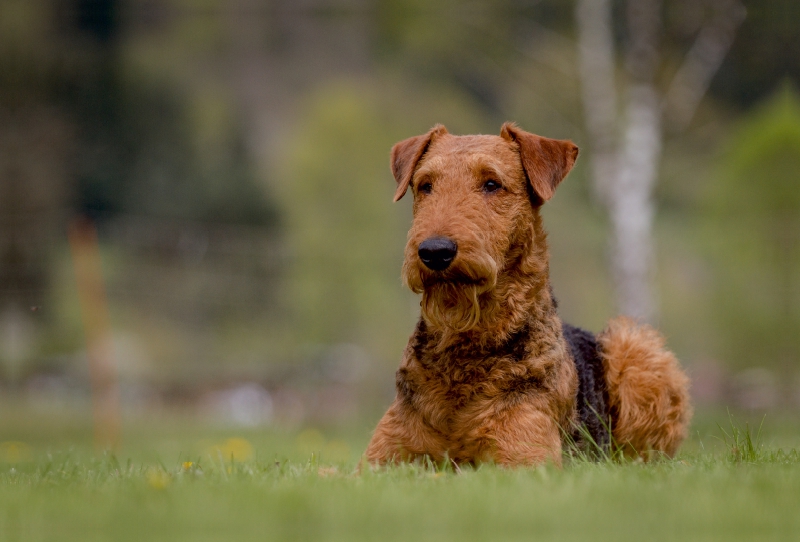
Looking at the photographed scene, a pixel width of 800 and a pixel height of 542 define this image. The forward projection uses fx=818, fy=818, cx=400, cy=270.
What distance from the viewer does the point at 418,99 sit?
60.7 ft

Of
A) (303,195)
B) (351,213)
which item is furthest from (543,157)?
(303,195)

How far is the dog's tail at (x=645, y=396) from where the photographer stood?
450cm

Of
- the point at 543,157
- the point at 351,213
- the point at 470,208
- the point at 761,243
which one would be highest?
the point at 351,213

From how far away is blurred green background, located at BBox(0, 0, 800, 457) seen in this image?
1336 centimetres

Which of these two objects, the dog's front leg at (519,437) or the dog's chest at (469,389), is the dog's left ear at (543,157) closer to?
the dog's chest at (469,389)

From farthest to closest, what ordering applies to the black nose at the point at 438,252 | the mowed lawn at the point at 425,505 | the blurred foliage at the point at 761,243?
the blurred foliage at the point at 761,243 → the black nose at the point at 438,252 → the mowed lawn at the point at 425,505

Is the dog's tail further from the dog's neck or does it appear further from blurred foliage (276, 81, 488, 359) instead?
blurred foliage (276, 81, 488, 359)

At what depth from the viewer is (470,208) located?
3.88 m

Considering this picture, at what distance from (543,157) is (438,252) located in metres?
1.05

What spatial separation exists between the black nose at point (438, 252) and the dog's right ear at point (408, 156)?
31.7 inches

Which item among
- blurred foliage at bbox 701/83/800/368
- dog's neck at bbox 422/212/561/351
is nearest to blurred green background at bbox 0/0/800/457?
blurred foliage at bbox 701/83/800/368

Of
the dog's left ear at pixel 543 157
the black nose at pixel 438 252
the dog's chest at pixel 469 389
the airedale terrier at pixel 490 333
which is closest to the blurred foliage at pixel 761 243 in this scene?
the airedale terrier at pixel 490 333

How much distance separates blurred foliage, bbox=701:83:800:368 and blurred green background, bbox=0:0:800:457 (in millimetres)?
38

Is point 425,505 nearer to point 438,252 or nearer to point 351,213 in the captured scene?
point 438,252
